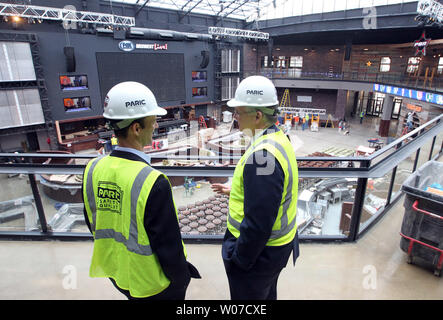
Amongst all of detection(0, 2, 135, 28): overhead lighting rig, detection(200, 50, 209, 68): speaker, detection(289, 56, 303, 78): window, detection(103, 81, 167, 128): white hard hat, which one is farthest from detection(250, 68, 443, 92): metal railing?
detection(103, 81, 167, 128): white hard hat

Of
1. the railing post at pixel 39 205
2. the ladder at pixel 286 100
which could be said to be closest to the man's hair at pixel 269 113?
the railing post at pixel 39 205

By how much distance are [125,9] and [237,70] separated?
10.5m

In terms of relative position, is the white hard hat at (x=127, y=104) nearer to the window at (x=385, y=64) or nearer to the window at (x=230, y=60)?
the window at (x=230, y=60)

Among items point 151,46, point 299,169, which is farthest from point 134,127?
point 151,46

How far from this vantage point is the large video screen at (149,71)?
715 inches

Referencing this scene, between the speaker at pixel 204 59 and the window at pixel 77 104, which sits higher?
the speaker at pixel 204 59

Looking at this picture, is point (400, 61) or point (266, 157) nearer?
point (266, 157)

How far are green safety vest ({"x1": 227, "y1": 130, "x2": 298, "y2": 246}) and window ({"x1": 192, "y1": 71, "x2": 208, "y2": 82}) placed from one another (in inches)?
891

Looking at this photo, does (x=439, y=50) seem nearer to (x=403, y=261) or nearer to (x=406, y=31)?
(x=406, y=31)

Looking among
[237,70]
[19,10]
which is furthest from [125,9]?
[237,70]

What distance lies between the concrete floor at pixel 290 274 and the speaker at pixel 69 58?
16020mm

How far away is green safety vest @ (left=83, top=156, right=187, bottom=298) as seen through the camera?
1.30 m

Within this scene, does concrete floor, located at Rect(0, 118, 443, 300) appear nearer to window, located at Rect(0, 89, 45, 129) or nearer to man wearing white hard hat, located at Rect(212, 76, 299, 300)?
man wearing white hard hat, located at Rect(212, 76, 299, 300)
